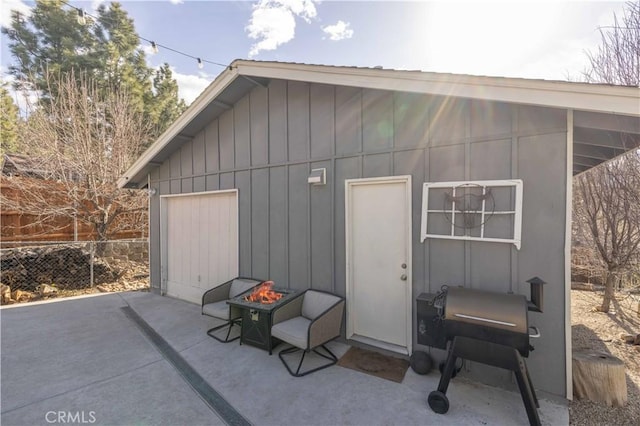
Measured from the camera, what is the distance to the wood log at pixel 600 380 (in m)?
2.51

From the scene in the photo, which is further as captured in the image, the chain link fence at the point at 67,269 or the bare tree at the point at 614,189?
the chain link fence at the point at 67,269

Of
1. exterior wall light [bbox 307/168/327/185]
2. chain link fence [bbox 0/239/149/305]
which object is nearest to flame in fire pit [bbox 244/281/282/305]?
exterior wall light [bbox 307/168/327/185]

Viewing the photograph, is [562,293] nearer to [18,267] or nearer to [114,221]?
[18,267]

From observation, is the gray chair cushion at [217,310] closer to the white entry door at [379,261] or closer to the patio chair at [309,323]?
the patio chair at [309,323]

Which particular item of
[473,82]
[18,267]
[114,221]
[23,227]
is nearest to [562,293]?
[473,82]

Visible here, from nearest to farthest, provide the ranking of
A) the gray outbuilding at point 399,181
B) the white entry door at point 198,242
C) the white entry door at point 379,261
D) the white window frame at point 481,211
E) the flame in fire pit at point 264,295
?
the gray outbuilding at point 399,181
the white window frame at point 481,211
the white entry door at point 379,261
the flame in fire pit at point 264,295
the white entry door at point 198,242

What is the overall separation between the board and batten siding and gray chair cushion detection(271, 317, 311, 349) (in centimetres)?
68

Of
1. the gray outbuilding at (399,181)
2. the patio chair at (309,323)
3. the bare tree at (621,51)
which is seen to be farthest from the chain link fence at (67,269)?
the bare tree at (621,51)

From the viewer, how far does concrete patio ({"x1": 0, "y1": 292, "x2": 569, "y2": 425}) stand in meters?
2.42

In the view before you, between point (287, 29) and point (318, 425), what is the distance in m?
6.85

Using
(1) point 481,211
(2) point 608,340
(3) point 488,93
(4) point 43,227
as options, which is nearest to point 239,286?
(1) point 481,211

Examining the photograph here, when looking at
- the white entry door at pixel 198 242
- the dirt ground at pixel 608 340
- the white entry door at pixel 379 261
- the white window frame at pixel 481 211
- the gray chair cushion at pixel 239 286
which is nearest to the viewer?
the dirt ground at pixel 608 340

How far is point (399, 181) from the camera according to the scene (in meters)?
3.43

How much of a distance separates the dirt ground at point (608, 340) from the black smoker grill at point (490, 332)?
46 cm
